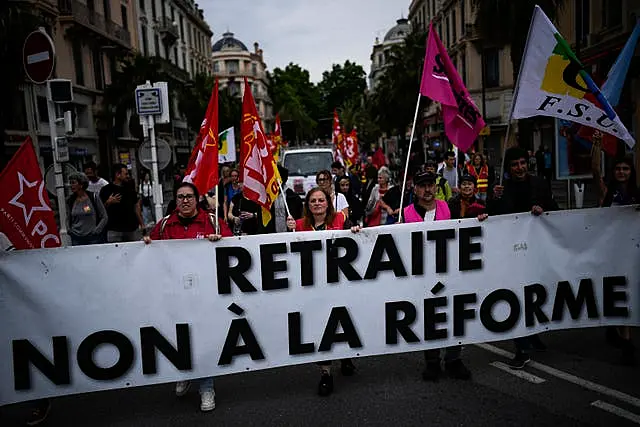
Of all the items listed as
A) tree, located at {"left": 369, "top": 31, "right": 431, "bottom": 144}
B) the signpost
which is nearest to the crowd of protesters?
the signpost

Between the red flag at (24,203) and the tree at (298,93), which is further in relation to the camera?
the tree at (298,93)

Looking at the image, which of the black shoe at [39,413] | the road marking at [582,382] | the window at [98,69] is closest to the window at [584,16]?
the road marking at [582,382]

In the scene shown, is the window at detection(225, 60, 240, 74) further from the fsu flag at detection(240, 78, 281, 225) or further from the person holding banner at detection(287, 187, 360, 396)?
the person holding banner at detection(287, 187, 360, 396)

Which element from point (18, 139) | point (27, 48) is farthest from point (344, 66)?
point (27, 48)

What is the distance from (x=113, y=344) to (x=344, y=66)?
118357 mm

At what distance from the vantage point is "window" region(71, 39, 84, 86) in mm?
30234

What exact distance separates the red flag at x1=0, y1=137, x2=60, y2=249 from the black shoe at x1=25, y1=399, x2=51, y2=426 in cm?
129

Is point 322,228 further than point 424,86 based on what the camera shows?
No

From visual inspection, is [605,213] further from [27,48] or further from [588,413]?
[27,48]

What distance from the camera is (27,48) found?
755 cm

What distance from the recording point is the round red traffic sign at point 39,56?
7488 mm

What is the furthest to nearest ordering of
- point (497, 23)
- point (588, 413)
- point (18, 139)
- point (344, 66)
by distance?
1. point (344, 66)
2. point (18, 139)
3. point (497, 23)
4. point (588, 413)

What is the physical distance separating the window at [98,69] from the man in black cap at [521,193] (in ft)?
104

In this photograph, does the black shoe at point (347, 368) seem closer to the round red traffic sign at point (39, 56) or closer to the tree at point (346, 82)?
the round red traffic sign at point (39, 56)
